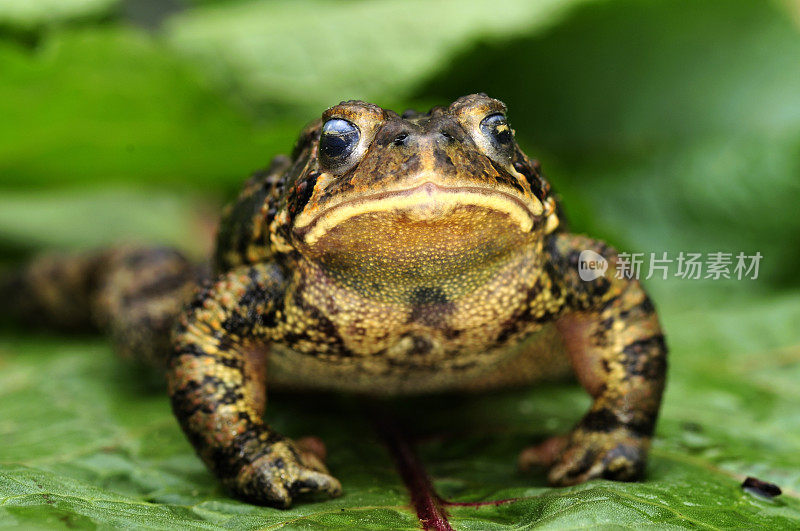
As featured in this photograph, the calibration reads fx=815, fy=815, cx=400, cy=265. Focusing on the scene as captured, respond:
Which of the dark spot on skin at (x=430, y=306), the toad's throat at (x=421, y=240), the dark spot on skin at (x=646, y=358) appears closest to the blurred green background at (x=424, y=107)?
the dark spot on skin at (x=646, y=358)

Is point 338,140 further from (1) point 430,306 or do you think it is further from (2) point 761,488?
(2) point 761,488

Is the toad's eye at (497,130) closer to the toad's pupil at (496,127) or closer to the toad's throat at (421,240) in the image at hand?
the toad's pupil at (496,127)

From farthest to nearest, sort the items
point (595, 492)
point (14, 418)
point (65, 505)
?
1. point (14, 418)
2. point (595, 492)
3. point (65, 505)

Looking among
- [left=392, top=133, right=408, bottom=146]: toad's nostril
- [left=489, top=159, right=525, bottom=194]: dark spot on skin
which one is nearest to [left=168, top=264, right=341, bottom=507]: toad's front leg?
[left=392, top=133, right=408, bottom=146]: toad's nostril

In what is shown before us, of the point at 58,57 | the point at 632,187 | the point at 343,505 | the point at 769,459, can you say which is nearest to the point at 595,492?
the point at 343,505

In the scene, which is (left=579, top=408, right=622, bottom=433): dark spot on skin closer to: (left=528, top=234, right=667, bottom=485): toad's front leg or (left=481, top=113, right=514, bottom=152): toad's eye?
(left=528, top=234, right=667, bottom=485): toad's front leg

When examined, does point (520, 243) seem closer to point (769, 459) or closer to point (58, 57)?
point (769, 459)

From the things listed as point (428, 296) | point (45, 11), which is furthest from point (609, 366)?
point (45, 11)
